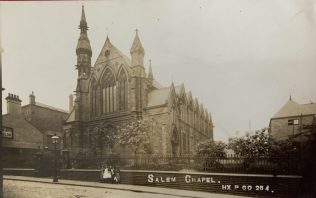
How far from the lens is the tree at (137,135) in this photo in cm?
1950

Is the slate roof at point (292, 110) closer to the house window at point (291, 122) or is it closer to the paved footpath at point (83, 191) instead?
the house window at point (291, 122)

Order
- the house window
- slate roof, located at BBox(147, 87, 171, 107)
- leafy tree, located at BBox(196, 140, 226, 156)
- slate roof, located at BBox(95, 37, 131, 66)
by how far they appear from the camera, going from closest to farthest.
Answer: the house window < leafy tree, located at BBox(196, 140, 226, 156) < slate roof, located at BBox(147, 87, 171, 107) < slate roof, located at BBox(95, 37, 131, 66)

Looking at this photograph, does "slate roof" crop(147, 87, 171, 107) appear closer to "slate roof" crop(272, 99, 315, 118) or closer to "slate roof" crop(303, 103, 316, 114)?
"slate roof" crop(272, 99, 315, 118)

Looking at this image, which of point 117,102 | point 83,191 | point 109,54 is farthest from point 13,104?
point 109,54

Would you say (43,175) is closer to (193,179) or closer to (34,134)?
(34,134)

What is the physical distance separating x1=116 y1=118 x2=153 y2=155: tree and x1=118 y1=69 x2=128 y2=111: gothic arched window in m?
2.16

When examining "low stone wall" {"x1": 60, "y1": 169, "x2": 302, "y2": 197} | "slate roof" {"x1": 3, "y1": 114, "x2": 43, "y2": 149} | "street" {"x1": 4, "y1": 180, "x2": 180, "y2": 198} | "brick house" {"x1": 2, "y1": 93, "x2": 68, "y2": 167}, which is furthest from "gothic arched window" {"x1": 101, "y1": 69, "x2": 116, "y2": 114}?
"street" {"x1": 4, "y1": 180, "x2": 180, "y2": 198}

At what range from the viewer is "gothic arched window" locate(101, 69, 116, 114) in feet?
79.6

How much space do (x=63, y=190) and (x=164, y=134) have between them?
33.5ft

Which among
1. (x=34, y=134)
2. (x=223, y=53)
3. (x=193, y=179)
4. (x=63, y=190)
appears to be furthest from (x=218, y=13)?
(x=34, y=134)

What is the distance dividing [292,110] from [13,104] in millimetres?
13650

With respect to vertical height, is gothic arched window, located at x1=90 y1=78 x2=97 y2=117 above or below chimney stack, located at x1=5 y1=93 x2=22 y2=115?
above

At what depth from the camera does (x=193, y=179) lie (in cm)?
1326

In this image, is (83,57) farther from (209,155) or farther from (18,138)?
(209,155)
